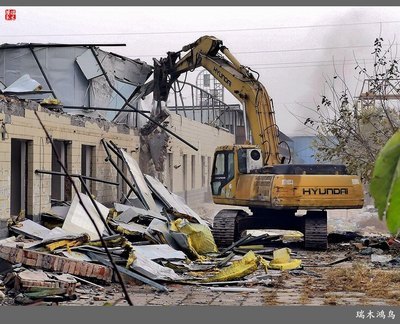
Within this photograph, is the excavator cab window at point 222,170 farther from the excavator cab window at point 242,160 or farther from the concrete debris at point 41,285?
the concrete debris at point 41,285

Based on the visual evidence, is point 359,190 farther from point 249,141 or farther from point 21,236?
point 21,236

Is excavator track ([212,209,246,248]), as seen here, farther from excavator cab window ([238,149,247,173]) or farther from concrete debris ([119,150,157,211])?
concrete debris ([119,150,157,211])

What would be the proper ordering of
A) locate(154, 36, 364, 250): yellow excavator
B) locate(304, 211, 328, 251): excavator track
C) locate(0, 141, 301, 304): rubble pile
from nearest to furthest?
locate(0, 141, 301, 304): rubble pile
locate(154, 36, 364, 250): yellow excavator
locate(304, 211, 328, 251): excavator track

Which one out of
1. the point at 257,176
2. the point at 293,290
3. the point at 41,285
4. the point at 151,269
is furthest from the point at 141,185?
the point at 41,285

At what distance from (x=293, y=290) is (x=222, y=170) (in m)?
6.14

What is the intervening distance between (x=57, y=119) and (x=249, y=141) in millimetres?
4208

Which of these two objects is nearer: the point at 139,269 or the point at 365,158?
the point at 139,269

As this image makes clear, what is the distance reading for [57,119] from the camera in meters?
13.0

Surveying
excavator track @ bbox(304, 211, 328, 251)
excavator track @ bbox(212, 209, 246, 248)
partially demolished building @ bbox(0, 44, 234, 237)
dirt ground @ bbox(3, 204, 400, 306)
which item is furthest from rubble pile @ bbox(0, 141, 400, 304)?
partially demolished building @ bbox(0, 44, 234, 237)

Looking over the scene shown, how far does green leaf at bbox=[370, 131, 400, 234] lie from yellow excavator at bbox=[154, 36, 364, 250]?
1201cm

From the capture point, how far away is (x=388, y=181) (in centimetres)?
79

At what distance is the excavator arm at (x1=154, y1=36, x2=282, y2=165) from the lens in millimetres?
14023

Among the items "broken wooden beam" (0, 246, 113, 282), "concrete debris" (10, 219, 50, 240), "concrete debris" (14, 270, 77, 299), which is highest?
"concrete debris" (10, 219, 50, 240)
